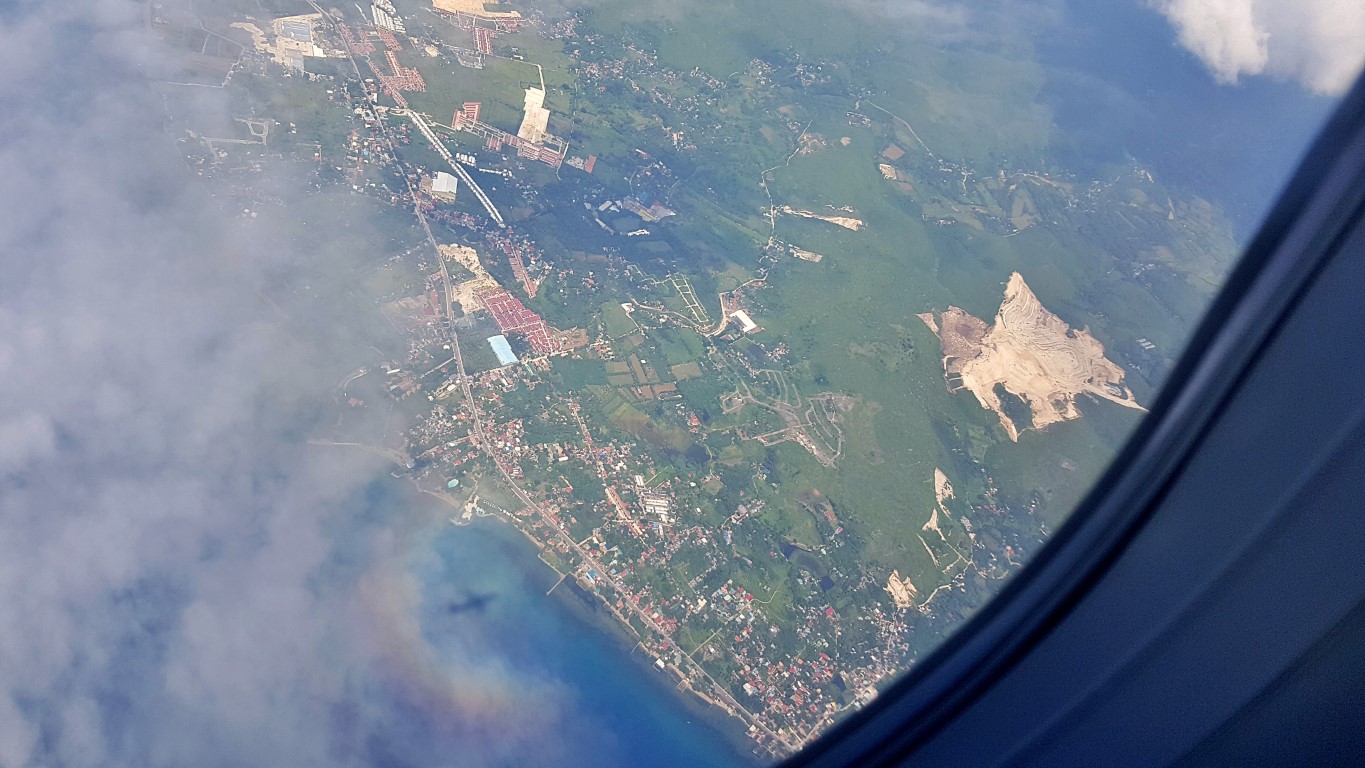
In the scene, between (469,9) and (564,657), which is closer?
(564,657)

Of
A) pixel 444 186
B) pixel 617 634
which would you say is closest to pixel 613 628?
pixel 617 634

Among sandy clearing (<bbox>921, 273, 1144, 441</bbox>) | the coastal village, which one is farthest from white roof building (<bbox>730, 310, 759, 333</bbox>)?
sandy clearing (<bbox>921, 273, 1144, 441</bbox>)

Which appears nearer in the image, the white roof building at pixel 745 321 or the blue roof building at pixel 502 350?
the blue roof building at pixel 502 350

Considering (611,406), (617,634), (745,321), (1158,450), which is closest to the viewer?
(1158,450)

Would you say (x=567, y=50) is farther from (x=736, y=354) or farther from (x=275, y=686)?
(x=275, y=686)

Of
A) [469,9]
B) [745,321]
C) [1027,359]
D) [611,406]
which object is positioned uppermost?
[469,9]

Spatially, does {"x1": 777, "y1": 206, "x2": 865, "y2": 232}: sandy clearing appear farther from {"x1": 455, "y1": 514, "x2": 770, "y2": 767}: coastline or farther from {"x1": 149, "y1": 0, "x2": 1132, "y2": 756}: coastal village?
{"x1": 455, "y1": 514, "x2": 770, "y2": 767}: coastline

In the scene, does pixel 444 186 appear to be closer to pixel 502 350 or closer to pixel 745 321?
pixel 502 350

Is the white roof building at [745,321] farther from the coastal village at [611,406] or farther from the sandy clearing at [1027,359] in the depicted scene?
the sandy clearing at [1027,359]

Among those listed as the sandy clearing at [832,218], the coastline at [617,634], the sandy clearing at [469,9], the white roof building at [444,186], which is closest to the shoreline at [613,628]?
the coastline at [617,634]
